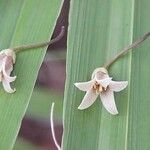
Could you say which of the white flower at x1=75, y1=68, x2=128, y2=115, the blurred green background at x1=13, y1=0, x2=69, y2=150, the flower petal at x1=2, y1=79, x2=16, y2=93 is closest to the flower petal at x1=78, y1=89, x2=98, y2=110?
the white flower at x1=75, y1=68, x2=128, y2=115

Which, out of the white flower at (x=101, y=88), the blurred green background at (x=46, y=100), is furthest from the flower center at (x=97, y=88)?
the blurred green background at (x=46, y=100)

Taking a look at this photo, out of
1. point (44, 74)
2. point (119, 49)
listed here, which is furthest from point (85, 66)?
point (44, 74)


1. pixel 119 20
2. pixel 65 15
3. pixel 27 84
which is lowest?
pixel 27 84

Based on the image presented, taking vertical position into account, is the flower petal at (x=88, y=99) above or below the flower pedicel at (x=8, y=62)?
below

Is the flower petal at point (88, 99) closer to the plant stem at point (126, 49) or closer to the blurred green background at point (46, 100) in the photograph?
the plant stem at point (126, 49)

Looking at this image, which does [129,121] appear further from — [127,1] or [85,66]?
[127,1]
